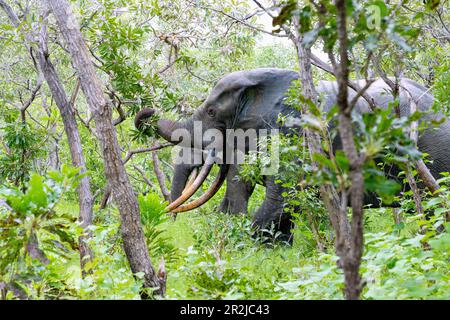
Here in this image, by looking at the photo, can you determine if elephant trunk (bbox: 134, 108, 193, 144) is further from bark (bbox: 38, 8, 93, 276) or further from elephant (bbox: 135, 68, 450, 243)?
bark (bbox: 38, 8, 93, 276)

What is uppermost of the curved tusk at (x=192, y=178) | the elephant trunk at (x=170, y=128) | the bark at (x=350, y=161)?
the elephant trunk at (x=170, y=128)

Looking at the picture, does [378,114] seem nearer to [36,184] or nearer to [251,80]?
[36,184]

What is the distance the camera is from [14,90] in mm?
12680

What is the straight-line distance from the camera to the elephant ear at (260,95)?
8.66 metres

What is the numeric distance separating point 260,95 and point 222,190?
2.72 meters

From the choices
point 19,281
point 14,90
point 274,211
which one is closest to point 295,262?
point 274,211

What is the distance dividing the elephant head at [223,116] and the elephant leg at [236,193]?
7.0 inches

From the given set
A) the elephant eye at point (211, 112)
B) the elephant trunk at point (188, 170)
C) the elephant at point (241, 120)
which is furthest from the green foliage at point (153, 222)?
the elephant eye at point (211, 112)

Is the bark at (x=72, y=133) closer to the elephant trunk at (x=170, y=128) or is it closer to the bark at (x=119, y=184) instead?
the bark at (x=119, y=184)

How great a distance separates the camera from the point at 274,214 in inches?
320

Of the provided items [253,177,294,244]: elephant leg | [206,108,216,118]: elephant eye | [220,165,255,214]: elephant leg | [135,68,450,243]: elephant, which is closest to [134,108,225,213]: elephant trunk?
[135,68,450,243]: elephant

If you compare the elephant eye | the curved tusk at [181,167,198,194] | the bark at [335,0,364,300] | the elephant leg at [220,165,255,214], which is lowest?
the bark at [335,0,364,300]

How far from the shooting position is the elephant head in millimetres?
8719

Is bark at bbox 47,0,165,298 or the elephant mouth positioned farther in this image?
the elephant mouth
